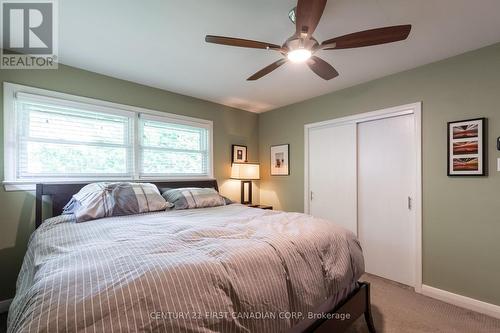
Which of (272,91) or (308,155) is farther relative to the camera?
(308,155)

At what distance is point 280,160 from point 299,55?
98.4 inches

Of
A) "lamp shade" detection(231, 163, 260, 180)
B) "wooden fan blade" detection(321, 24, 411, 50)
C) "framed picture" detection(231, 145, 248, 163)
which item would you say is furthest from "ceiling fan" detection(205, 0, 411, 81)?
"framed picture" detection(231, 145, 248, 163)

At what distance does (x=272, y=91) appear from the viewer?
11.3ft

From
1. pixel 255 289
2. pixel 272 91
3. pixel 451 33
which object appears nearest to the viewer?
pixel 255 289

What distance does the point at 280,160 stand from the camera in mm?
4180

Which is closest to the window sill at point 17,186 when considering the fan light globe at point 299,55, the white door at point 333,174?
the fan light globe at point 299,55

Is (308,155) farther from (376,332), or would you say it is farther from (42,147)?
(42,147)

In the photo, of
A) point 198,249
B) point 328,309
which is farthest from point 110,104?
point 328,309

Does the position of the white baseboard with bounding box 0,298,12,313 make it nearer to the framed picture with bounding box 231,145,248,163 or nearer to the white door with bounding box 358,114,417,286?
the framed picture with bounding box 231,145,248,163

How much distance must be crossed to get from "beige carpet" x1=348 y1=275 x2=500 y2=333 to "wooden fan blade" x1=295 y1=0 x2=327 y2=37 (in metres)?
2.32

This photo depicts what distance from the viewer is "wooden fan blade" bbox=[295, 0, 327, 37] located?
4.36 ft

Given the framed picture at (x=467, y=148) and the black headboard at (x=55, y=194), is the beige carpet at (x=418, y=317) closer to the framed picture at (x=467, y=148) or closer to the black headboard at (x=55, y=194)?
the framed picture at (x=467, y=148)

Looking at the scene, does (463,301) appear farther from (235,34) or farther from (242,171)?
(235,34)

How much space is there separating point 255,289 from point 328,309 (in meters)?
0.75
